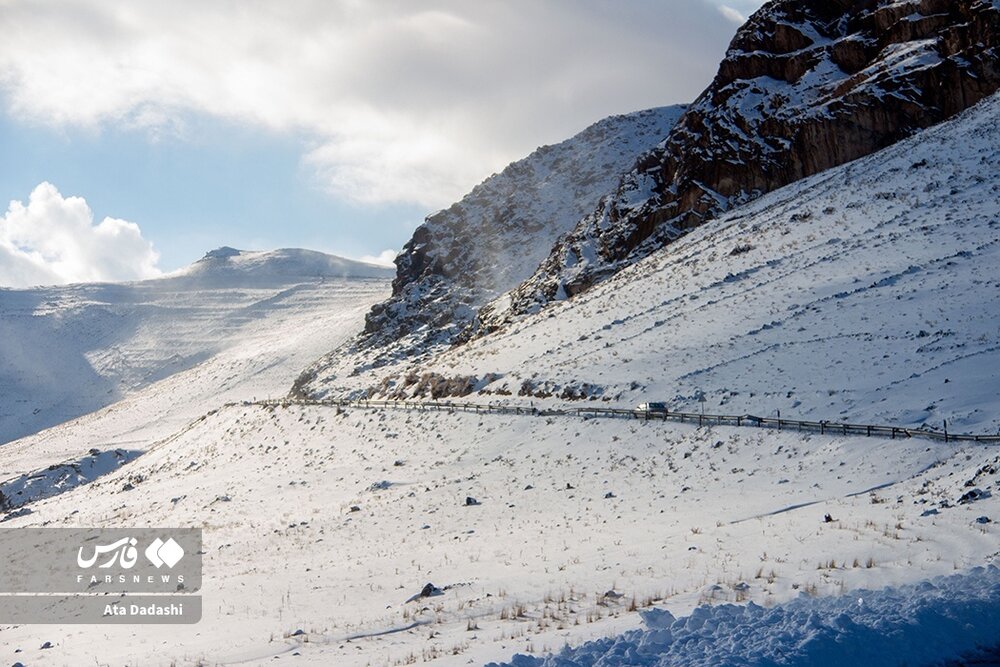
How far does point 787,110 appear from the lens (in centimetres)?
7106

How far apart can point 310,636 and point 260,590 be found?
18.2 feet

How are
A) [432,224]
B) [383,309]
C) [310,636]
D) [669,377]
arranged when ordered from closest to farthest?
[310,636] < [669,377] < [383,309] < [432,224]

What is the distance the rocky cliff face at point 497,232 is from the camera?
97.1 meters

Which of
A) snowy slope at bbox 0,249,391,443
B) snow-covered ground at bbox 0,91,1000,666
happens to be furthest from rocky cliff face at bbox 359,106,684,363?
snow-covered ground at bbox 0,91,1000,666

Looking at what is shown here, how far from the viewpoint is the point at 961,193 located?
4772 centimetres

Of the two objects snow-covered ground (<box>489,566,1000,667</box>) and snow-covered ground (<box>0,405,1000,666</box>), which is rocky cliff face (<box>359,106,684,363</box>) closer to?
snow-covered ground (<box>0,405,1000,666</box>)

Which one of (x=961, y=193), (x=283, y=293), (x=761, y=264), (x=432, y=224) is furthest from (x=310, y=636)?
(x=283, y=293)

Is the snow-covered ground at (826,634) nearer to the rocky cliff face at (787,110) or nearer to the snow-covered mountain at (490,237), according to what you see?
the rocky cliff face at (787,110)

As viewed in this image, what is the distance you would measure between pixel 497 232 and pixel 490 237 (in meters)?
1.53

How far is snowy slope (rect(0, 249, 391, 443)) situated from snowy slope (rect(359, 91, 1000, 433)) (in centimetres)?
6149

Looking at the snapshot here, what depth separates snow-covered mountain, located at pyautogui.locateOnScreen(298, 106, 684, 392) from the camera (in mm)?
94312

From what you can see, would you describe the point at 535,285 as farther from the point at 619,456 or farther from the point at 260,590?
the point at 260,590

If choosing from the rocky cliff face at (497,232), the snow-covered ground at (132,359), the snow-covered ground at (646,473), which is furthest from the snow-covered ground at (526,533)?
the rocky cliff face at (497,232)

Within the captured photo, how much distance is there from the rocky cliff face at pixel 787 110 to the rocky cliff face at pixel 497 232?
521 inches
